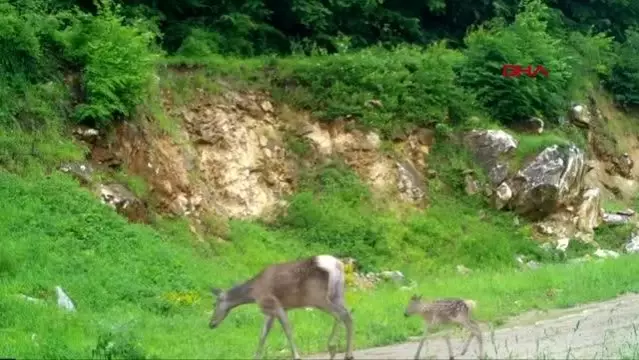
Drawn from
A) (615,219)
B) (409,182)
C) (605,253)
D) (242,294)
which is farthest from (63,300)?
(615,219)

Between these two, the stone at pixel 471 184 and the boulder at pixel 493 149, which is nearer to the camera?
the stone at pixel 471 184

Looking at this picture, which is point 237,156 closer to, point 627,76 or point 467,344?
point 467,344

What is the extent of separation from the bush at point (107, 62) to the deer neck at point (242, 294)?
1042cm

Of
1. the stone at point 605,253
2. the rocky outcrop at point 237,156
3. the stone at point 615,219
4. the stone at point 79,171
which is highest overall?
the stone at point 79,171

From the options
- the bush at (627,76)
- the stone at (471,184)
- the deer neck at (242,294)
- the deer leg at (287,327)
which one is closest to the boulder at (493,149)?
the stone at (471,184)

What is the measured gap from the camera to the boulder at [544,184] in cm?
3341

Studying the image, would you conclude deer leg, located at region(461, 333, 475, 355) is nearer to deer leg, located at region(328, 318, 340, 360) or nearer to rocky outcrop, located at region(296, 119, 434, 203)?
deer leg, located at region(328, 318, 340, 360)

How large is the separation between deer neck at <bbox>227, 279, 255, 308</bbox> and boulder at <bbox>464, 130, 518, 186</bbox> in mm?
18506

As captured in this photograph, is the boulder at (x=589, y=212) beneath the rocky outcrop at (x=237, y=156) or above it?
beneath

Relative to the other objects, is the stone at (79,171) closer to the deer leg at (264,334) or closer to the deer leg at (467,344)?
the deer leg at (264,334)

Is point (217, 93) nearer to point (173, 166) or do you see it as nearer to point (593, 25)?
point (173, 166)

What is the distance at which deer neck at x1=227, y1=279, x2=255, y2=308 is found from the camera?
622 inches

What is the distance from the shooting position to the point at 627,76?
4312 centimetres

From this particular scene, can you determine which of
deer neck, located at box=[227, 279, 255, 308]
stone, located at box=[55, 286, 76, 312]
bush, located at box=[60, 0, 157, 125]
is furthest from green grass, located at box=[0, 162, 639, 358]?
bush, located at box=[60, 0, 157, 125]
